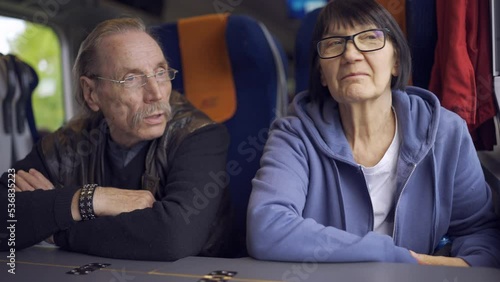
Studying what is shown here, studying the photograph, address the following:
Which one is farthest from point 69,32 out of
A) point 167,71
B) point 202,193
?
point 202,193

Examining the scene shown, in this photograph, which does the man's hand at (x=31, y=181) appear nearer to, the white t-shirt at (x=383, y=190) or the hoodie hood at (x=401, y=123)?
the hoodie hood at (x=401, y=123)

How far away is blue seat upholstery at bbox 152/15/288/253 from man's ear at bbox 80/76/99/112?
1.26 ft

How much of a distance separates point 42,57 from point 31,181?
6.70 feet

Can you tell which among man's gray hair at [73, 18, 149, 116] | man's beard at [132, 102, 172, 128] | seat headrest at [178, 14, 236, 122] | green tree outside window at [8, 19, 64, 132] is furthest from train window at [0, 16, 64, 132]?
man's beard at [132, 102, 172, 128]

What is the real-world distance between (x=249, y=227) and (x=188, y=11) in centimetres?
473

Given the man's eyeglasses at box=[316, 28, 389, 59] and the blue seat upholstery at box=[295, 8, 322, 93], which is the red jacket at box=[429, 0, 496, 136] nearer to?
the man's eyeglasses at box=[316, 28, 389, 59]

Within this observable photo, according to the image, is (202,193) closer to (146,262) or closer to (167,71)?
(146,262)

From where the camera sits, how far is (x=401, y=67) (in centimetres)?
157

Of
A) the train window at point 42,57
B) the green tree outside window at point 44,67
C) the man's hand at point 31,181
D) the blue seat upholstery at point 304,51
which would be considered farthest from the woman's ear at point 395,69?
the green tree outside window at point 44,67

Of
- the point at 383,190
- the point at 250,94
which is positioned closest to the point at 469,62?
the point at 383,190

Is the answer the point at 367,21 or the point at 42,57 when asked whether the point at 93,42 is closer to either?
the point at 367,21

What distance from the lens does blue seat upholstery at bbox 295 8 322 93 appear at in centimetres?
208

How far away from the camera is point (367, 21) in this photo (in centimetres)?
151

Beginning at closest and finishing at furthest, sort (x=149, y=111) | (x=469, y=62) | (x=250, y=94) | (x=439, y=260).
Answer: (x=439, y=260)
(x=469, y=62)
(x=149, y=111)
(x=250, y=94)
